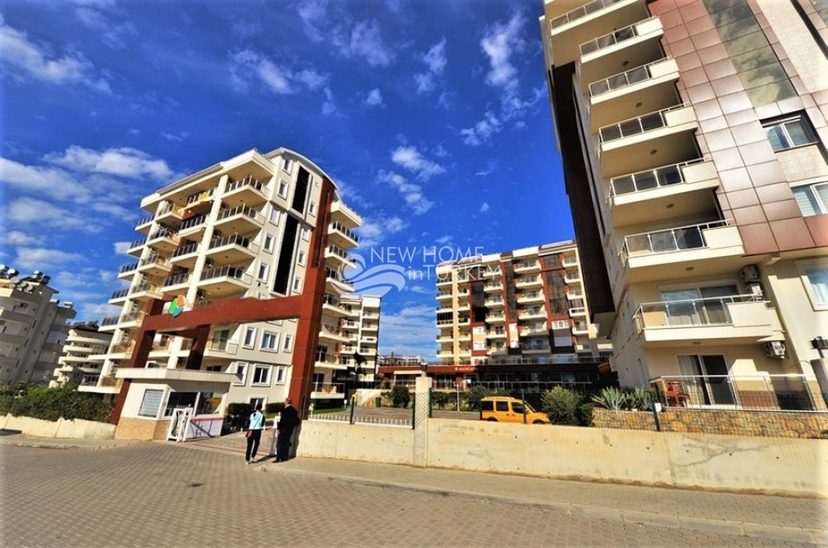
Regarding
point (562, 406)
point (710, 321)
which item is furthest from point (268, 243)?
point (710, 321)

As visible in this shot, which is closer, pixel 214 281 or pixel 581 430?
pixel 581 430

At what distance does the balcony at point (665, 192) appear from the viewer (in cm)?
1315

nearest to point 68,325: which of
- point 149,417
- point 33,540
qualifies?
point 149,417

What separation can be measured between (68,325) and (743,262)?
88.6 m

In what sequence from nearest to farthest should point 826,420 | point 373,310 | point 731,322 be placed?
point 826,420
point 731,322
point 373,310

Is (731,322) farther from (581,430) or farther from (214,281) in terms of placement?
(214,281)

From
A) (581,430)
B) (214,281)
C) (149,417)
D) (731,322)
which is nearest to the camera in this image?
(581,430)

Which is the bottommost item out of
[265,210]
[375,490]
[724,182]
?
[375,490]

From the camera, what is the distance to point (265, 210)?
1192 inches

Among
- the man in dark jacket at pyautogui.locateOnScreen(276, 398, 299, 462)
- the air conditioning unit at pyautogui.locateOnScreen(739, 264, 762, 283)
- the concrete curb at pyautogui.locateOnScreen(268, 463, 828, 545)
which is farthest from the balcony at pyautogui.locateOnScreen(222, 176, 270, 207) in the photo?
the air conditioning unit at pyautogui.locateOnScreen(739, 264, 762, 283)

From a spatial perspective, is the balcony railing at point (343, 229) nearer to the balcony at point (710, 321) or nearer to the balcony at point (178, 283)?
the balcony at point (178, 283)

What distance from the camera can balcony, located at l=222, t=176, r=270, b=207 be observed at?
29.1 meters

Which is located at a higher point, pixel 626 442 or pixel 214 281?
pixel 214 281

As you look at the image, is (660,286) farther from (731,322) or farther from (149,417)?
(149,417)
